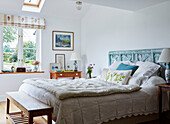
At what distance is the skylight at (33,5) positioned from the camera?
5.71 m

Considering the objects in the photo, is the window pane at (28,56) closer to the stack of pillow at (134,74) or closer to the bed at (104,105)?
the bed at (104,105)

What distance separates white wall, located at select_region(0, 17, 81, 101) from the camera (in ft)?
18.0

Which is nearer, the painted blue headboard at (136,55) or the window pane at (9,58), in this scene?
the painted blue headboard at (136,55)

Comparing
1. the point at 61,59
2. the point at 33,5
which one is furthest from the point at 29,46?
the point at 33,5

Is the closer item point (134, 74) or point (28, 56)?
point (134, 74)

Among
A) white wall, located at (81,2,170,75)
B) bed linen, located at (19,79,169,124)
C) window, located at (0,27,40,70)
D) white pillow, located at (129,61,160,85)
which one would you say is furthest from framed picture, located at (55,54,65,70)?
white pillow, located at (129,61,160,85)

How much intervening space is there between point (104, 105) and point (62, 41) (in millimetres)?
4022

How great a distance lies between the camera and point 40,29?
604 cm

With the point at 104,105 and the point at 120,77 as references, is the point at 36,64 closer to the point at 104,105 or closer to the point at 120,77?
the point at 120,77

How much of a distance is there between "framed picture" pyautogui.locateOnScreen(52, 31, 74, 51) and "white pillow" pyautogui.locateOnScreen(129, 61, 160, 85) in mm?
3125

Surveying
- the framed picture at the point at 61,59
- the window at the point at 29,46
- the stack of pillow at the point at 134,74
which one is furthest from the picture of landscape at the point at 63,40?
the stack of pillow at the point at 134,74

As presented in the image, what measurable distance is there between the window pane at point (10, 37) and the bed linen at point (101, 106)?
2.83 m

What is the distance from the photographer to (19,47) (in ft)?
19.0

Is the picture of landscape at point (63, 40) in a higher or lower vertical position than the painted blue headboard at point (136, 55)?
higher
